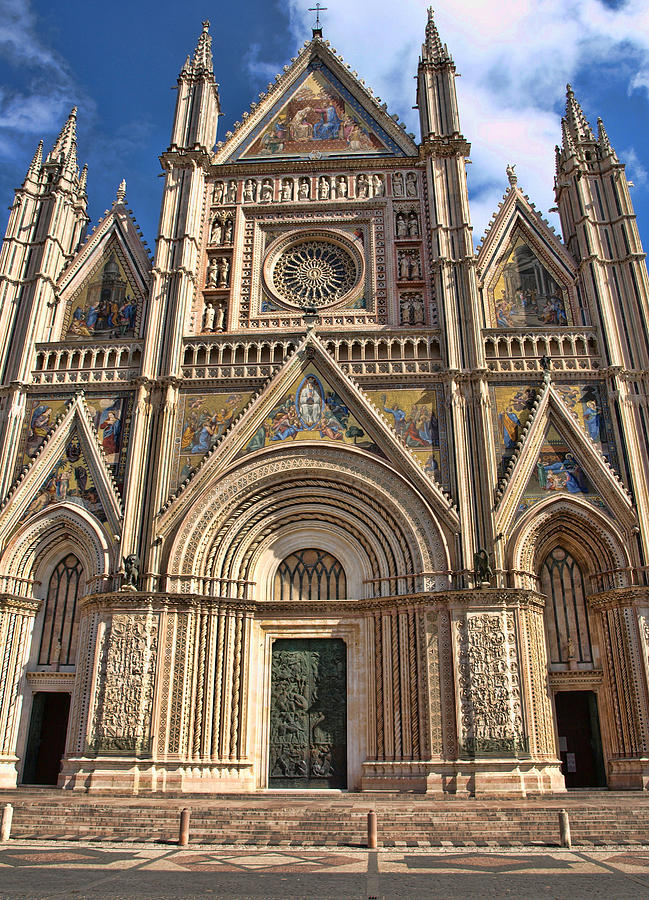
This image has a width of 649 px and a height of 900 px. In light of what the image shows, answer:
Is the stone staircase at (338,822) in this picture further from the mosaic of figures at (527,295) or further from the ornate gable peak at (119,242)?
the ornate gable peak at (119,242)

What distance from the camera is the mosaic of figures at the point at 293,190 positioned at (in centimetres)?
2464

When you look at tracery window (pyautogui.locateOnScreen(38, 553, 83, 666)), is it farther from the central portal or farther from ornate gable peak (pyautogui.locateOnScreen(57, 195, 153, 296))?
ornate gable peak (pyautogui.locateOnScreen(57, 195, 153, 296))

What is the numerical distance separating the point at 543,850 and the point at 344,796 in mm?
6958

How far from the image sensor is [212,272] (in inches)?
940

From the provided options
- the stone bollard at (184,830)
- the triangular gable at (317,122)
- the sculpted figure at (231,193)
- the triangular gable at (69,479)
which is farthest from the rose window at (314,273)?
the stone bollard at (184,830)

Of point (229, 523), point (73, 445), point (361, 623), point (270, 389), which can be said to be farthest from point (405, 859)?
point (73, 445)

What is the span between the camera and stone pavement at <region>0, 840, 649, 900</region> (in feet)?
25.0

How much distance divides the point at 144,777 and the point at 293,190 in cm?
1795

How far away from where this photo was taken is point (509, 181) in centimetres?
2445

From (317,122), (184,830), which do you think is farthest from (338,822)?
(317,122)

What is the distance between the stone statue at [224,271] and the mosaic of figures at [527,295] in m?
8.17

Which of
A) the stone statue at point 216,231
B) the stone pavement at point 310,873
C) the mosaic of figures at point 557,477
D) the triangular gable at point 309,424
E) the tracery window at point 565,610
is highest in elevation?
the stone statue at point 216,231

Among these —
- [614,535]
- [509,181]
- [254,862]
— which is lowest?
[254,862]

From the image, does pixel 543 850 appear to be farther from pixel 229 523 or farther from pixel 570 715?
pixel 229 523
